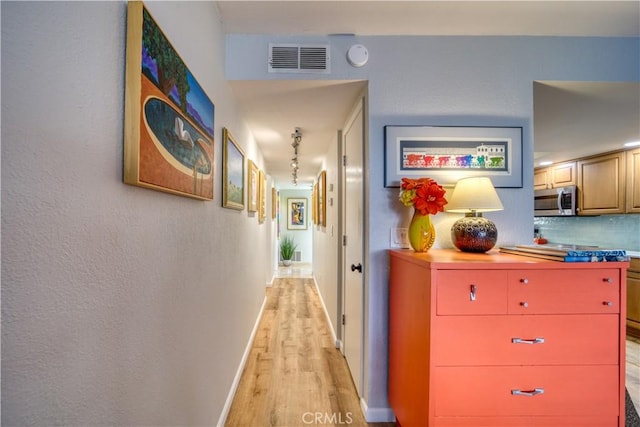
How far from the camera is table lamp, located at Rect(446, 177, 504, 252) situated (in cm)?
147

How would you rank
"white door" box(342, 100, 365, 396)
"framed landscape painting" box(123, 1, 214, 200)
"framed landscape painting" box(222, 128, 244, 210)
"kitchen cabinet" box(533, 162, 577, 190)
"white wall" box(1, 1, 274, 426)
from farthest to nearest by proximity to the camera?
"kitchen cabinet" box(533, 162, 577, 190)
"white door" box(342, 100, 365, 396)
"framed landscape painting" box(222, 128, 244, 210)
"framed landscape painting" box(123, 1, 214, 200)
"white wall" box(1, 1, 274, 426)

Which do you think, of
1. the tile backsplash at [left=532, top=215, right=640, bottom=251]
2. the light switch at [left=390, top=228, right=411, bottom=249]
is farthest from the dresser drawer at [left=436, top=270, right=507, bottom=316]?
the tile backsplash at [left=532, top=215, right=640, bottom=251]

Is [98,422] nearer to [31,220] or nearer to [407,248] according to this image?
[31,220]

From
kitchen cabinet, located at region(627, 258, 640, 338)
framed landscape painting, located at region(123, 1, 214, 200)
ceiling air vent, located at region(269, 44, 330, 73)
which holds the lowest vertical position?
kitchen cabinet, located at region(627, 258, 640, 338)

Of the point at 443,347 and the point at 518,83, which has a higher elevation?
the point at 518,83

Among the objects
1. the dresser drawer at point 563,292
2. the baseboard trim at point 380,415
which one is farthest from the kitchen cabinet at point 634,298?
the baseboard trim at point 380,415

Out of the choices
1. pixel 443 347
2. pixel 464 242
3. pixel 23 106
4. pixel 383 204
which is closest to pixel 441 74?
pixel 383 204

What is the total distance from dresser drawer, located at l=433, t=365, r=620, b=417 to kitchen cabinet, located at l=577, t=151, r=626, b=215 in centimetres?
310

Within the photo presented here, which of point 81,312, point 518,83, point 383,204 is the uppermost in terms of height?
point 518,83

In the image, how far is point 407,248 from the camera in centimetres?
168

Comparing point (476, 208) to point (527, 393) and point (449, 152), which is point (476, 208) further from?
point (527, 393)

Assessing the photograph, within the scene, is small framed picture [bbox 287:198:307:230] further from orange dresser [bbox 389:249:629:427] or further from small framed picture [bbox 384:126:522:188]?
orange dresser [bbox 389:249:629:427]

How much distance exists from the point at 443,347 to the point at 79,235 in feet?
4.25

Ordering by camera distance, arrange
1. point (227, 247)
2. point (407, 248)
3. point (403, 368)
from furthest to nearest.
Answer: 1. point (227, 247)
2. point (407, 248)
3. point (403, 368)
